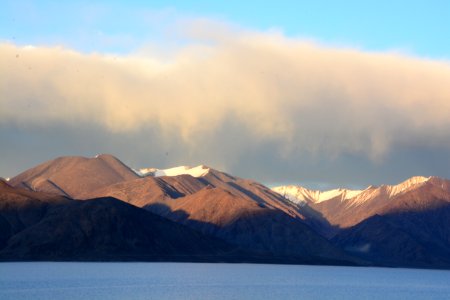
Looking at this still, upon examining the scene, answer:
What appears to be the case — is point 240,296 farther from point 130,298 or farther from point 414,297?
point 414,297

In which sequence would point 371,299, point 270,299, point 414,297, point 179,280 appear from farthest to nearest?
point 179,280 → point 414,297 → point 371,299 → point 270,299

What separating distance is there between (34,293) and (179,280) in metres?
56.5

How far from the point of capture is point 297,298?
140375 millimetres

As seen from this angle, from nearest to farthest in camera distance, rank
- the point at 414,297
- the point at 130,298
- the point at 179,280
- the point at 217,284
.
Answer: the point at 130,298 < the point at 414,297 < the point at 217,284 < the point at 179,280

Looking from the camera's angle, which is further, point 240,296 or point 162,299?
point 240,296

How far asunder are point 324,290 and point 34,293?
6150cm

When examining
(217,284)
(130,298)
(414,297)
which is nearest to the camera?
(130,298)

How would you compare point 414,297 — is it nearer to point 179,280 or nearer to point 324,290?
point 324,290

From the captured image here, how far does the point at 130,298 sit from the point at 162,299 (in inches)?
184

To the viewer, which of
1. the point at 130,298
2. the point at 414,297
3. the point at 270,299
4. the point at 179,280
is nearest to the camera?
the point at 130,298

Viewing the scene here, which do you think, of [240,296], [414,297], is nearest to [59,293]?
[240,296]

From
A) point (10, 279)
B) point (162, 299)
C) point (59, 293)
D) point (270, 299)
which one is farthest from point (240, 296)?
point (10, 279)

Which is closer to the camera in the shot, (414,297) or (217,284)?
(414,297)

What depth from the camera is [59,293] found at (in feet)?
427
